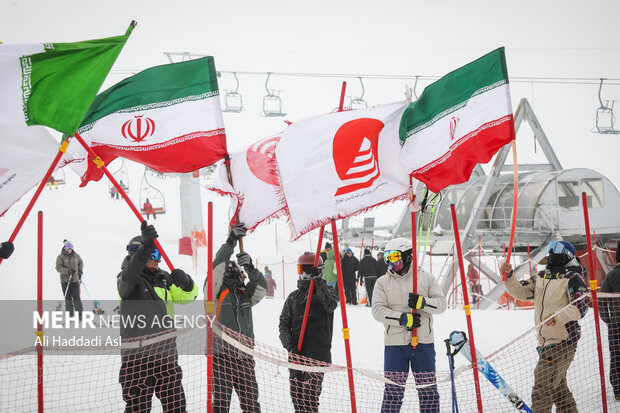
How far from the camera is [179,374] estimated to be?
5441 millimetres

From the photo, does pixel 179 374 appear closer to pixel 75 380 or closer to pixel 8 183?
pixel 8 183

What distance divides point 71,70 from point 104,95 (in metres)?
0.59

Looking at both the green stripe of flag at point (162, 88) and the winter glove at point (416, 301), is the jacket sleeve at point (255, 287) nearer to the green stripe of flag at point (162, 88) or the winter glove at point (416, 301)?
the winter glove at point (416, 301)

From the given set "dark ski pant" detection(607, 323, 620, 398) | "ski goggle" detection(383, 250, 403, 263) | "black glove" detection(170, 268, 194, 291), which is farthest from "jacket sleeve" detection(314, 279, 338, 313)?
"dark ski pant" detection(607, 323, 620, 398)

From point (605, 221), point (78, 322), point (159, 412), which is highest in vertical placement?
point (605, 221)

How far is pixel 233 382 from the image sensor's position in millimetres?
5719

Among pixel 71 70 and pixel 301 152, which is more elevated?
pixel 71 70

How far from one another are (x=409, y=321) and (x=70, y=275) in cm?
Result: 969

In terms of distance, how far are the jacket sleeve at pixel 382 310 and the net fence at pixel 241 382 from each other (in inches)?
19.6

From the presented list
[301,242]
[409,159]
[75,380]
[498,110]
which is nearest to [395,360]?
[409,159]

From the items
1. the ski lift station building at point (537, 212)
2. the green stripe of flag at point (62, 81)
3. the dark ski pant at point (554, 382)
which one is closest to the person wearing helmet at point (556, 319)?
the dark ski pant at point (554, 382)

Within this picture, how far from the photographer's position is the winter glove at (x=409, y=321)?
Result: 219 inches

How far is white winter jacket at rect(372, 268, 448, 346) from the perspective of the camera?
5.73 metres

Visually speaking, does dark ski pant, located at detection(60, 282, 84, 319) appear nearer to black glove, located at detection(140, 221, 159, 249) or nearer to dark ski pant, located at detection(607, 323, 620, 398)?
black glove, located at detection(140, 221, 159, 249)
